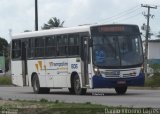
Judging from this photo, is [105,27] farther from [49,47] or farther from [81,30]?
[49,47]

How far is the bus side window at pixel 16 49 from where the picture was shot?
33.6 m

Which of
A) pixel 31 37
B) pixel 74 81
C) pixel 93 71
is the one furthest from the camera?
pixel 31 37

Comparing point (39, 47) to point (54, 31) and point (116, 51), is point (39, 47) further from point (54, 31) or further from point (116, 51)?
point (116, 51)

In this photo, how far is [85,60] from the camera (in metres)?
28.0

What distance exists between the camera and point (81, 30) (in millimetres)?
28297

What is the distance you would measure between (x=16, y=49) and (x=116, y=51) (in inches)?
330

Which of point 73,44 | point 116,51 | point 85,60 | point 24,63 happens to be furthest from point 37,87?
point 116,51

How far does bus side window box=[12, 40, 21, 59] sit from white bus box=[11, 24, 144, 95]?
2.08 metres

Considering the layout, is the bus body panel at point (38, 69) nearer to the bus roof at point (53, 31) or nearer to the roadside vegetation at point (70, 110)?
the bus roof at point (53, 31)

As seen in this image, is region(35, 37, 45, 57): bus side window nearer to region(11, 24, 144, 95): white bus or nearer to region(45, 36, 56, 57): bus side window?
region(11, 24, 144, 95): white bus

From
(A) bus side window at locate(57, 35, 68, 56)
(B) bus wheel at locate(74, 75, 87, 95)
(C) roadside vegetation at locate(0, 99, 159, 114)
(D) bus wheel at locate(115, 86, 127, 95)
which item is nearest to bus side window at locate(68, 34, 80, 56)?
(A) bus side window at locate(57, 35, 68, 56)

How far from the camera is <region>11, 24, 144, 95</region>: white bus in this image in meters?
27.3

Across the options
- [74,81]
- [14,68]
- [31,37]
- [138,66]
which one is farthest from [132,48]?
[14,68]

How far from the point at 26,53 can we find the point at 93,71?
6858 mm
